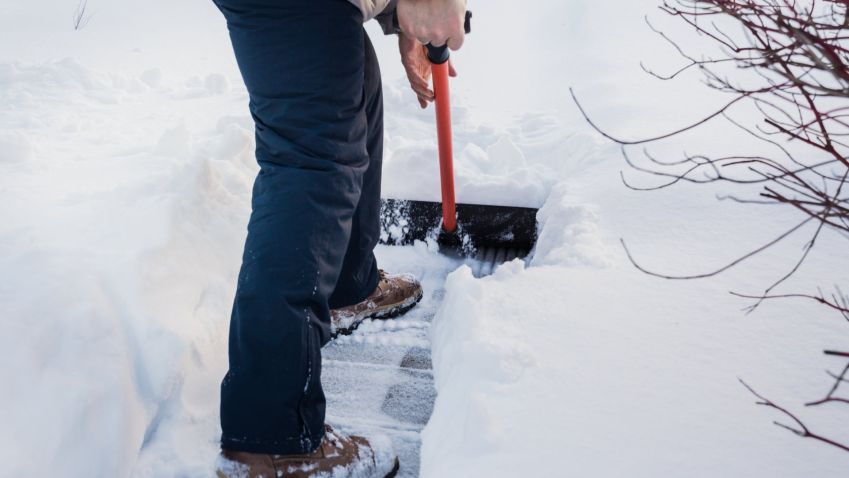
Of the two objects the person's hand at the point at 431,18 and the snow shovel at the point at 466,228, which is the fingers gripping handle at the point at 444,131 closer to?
the snow shovel at the point at 466,228

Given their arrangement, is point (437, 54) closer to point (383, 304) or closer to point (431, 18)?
point (431, 18)

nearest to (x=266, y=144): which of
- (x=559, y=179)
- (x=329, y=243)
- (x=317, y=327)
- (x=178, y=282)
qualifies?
(x=329, y=243)

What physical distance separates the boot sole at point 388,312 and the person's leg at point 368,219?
7 cm

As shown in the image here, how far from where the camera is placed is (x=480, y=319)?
153 cm

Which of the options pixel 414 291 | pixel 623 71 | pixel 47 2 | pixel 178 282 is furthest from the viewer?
pixel 47 2

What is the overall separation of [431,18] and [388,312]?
0.91m

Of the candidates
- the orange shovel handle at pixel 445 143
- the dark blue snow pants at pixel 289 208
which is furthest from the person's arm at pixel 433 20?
the orange shovel handle at pixel 445 143

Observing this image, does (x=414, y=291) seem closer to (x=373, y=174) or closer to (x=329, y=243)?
(x=373, y=174)

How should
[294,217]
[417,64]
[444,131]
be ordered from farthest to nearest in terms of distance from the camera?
[444,131] < [417,64] < [294,217]

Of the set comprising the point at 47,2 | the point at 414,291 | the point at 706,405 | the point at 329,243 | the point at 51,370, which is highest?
the point at 329,243

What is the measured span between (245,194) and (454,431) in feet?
4.09

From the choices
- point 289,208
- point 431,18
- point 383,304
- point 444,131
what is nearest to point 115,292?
point 289,208

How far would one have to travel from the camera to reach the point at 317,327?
4.63 ft

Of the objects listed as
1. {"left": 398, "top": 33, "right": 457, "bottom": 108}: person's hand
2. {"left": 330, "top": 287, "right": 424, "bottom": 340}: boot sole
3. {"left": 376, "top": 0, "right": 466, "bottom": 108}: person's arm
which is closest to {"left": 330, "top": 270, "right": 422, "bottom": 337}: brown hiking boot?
{"left": 330, "top": 287, "right": 424, "bottom": 340}: boot sole
